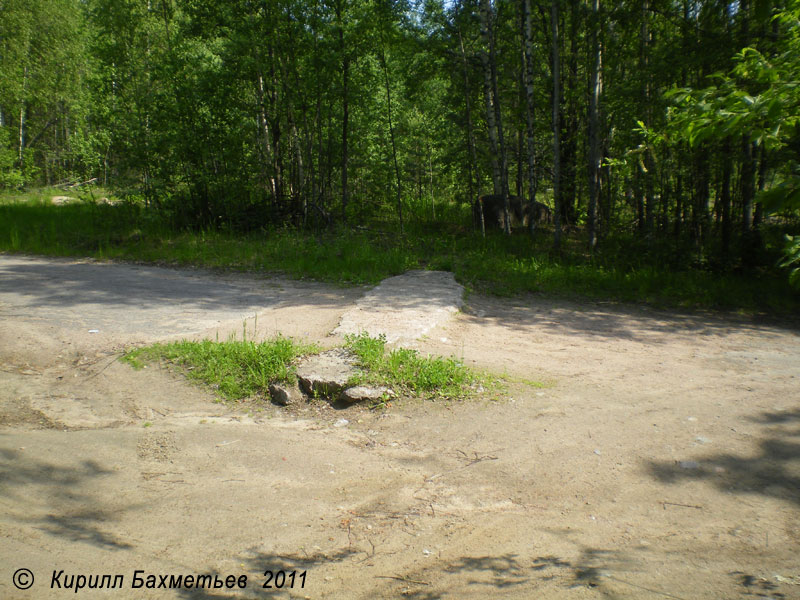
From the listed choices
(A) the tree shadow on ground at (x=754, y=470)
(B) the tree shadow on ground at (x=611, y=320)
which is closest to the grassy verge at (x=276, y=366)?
(A) the tree shadow on ground at (x=754, y=470)

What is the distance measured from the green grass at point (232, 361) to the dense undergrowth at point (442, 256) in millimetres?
4185

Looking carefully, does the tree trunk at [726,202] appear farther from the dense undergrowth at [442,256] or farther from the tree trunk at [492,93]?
the tree trunk at [492,93]

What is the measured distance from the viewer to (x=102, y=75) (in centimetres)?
1642

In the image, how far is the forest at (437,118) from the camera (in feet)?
34.8

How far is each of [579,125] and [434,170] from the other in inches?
266

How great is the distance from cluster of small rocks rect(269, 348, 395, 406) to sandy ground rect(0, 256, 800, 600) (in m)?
0.16

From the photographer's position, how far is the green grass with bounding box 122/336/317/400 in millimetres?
5309

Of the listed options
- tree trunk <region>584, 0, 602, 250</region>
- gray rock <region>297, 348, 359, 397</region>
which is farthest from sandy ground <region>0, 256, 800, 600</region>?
tree trunk <region>584, 0, 602, 250</region>

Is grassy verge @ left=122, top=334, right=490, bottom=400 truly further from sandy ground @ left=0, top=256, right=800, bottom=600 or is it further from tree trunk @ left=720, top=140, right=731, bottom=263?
tree trunk @ left=720, top=140, right=731, bottom=263

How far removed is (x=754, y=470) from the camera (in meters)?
3.79

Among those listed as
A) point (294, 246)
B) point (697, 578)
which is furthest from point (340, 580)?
point (294, 246)

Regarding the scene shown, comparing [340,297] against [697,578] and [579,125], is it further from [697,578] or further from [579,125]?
[579,125]

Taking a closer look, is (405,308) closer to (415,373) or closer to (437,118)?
(415,373)

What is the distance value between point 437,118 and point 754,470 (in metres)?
17.3
